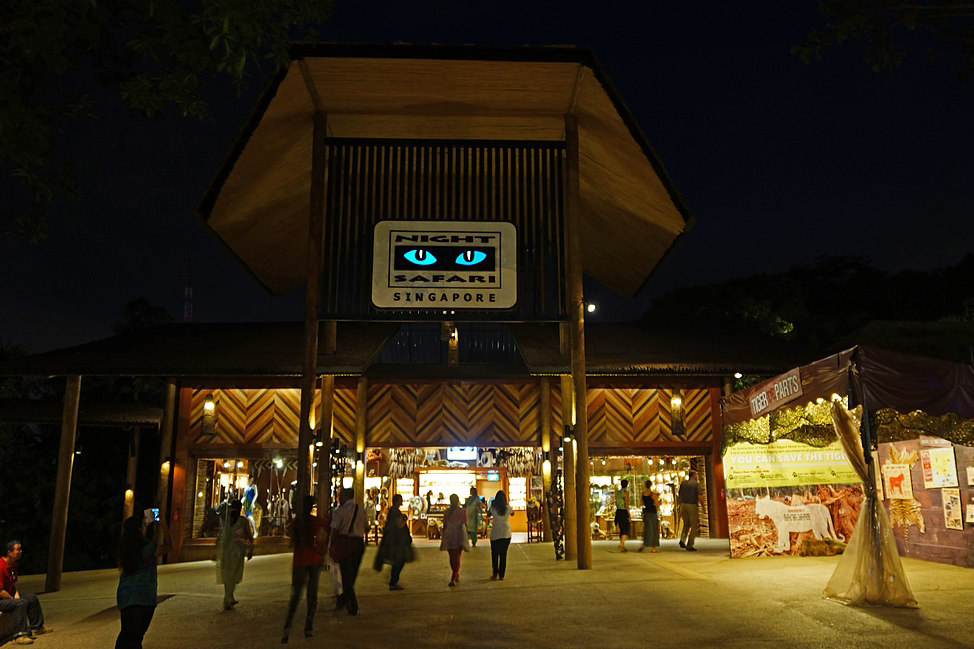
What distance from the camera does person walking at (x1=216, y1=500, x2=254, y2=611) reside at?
31.8ft

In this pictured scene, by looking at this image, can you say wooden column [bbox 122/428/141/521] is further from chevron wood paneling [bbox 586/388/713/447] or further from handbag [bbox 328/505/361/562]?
chevron wood paneling [bbox 586/388/713/447]

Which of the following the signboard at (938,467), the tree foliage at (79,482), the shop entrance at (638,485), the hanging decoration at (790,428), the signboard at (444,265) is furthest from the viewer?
the tree foliage at (79,482)

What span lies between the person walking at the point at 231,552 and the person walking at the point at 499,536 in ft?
12.1

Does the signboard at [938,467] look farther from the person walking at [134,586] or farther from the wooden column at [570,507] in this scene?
the person walking at [134,586]

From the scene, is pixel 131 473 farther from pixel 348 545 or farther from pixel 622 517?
pixel 622 517

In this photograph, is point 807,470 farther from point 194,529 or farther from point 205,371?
point 194,529

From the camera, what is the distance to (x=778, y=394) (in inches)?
419

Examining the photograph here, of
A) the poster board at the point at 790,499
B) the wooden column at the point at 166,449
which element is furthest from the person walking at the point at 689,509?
the wooden column at the point at 166,449

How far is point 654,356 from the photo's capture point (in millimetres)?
17547

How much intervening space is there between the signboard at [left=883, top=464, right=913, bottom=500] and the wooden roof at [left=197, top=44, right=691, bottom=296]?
5565mm

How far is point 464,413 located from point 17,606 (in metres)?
11.6

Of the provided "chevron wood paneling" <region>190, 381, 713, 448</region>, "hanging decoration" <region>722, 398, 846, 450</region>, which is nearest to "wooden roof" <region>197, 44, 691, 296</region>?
"hanging decoration" <region>722, 398, 846, 450</region>

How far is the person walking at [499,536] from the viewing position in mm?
11555

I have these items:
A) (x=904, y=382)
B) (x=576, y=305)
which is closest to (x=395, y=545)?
(x=576, y=305)
